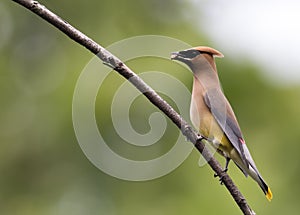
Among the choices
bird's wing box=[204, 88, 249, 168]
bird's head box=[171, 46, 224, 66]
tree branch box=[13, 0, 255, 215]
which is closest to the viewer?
tree branch box=[13, 0, 255, 215]

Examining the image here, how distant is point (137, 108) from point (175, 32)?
70.3 inches

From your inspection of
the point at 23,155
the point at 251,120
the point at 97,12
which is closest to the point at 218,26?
the point at 251,120

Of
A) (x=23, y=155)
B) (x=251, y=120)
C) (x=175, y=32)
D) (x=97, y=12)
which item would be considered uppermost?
(x=97, y=12)

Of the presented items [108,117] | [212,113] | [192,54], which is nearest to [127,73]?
[192,54]

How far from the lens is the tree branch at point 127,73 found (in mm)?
2977

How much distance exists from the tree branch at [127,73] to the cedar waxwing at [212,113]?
86 centimetres

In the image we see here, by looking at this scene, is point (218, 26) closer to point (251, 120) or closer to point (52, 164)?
point (251, 120)

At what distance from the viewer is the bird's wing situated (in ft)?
13.9

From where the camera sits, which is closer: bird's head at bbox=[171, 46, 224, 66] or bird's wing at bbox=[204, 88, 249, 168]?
bird's head at bbox=[171, 46, 224, 66]

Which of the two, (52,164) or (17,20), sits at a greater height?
(17,20)

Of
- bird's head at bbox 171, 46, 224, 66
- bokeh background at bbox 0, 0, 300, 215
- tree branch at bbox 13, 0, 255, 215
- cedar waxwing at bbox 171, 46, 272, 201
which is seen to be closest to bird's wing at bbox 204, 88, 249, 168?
cedar waxwing at bbox 171, 46, 272, 201

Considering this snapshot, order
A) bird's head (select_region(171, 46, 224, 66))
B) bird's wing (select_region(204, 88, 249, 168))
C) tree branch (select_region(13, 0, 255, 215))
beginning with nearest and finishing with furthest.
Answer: tree branch (select_region(13, 0, 255, 215)) < bird's head (select_region(171, 46, 224, 66)) < bird's wing (select_region(204, 88, 249, 168))

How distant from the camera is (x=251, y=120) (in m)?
11.1

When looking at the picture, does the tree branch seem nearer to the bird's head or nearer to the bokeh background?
the bird's head
